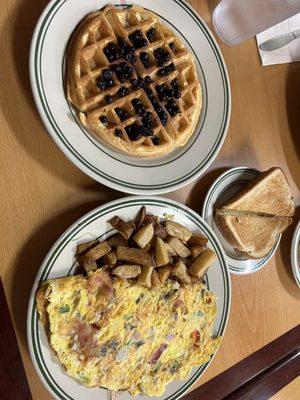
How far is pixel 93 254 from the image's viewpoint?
1.04 m

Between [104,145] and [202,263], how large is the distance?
0.42 meters

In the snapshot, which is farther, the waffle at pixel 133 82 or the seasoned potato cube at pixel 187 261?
the seasoned potato cube at pixel 187 261

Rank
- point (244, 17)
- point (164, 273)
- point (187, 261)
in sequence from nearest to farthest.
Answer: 1. point (164, 273)
2. point (187, 261)
3. point (244, 17)

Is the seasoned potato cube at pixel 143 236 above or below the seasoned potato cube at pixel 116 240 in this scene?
below

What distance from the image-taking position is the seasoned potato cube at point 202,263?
3.99 feet

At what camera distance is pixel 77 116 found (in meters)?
1.08

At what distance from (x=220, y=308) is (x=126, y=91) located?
683mm

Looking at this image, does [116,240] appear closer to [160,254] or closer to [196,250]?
[160,254]

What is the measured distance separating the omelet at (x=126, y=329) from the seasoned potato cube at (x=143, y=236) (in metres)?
0.10

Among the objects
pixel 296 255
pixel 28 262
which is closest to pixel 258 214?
pixel 296 255

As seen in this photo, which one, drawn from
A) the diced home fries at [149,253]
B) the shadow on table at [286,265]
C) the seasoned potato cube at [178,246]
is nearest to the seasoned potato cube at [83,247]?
the diced home fries at [149,253]

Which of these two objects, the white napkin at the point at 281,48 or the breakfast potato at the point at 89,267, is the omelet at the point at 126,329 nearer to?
the breakfast potato at the point at 89,267

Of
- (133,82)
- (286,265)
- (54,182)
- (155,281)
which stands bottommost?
(286,265)

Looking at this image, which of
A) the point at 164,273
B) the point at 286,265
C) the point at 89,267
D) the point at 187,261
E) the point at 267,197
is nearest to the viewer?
the point at 89,267
